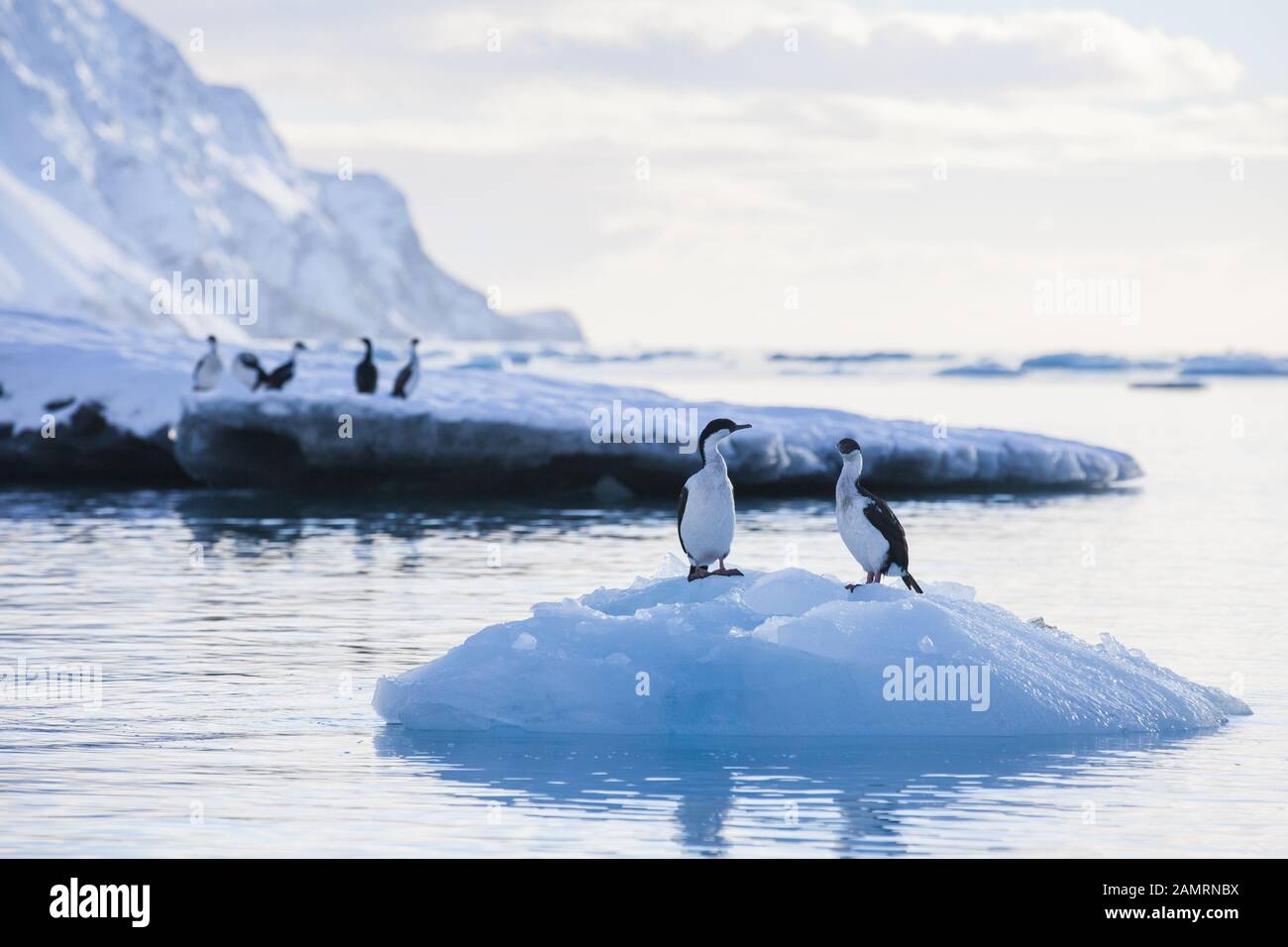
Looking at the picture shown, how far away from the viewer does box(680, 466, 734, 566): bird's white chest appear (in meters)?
13.3

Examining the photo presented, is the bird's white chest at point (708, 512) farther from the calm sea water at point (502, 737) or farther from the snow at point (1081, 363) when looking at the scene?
the snow at point (1081, 363)

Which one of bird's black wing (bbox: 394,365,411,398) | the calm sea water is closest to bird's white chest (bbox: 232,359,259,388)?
bird's black wing (bbox: 394,365,411,398)

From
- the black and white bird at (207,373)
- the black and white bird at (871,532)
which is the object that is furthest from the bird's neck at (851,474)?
the black and white bird at (207,373)

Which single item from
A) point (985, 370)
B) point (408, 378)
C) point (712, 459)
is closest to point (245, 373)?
point (408, 378)

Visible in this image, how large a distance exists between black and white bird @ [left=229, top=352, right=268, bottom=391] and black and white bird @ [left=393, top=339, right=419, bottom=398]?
9.71ft

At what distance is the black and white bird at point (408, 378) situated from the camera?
104ft

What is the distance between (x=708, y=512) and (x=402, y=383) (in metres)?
19.1

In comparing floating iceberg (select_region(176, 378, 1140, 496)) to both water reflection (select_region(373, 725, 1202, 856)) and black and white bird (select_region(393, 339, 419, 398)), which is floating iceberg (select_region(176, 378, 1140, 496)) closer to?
black and white bird (select_region(393, 339, 419, 398))

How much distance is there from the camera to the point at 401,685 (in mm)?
12375
